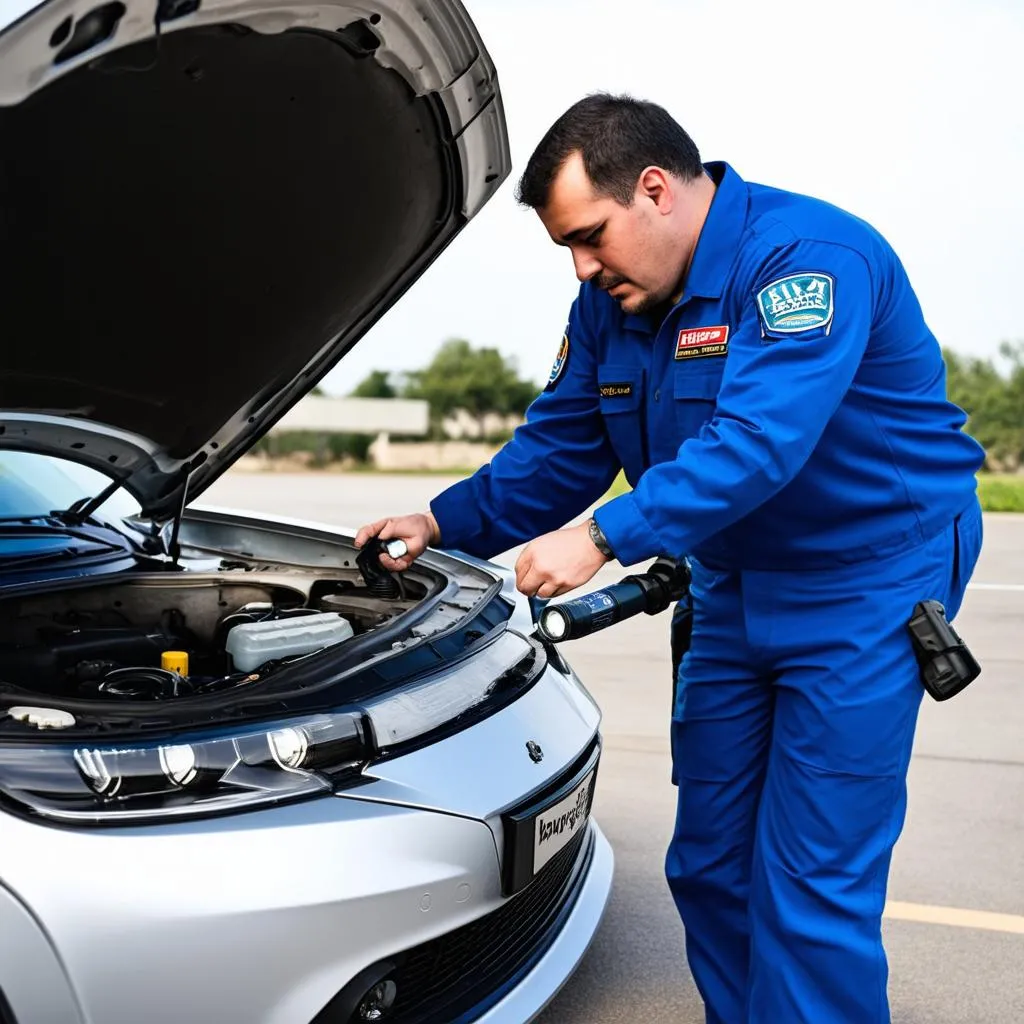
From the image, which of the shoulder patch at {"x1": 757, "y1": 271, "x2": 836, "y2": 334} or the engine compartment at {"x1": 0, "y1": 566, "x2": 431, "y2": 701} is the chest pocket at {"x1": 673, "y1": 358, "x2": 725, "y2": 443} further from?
the engine compartment at {"x1": 0, "y1": 566, "x2": 431, "y2": 701}

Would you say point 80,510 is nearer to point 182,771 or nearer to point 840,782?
point 182,771

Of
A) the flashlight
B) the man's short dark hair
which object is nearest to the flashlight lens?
the flashlight

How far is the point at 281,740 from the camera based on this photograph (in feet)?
6.03

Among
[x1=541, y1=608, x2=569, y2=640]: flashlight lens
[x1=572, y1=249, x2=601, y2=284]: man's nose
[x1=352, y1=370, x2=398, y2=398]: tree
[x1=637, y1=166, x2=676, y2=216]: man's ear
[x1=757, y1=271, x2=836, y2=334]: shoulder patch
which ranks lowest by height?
[x1=352, y1=370, x2=398, y2=398]: tree

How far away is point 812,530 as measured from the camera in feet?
7.03

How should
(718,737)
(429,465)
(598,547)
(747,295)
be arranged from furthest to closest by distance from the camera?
1. (429,465)
2. (718,737)
3. (747,295)
4. (598,547)

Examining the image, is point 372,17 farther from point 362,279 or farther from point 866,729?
point 866,729

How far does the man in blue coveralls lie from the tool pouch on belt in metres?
0.02

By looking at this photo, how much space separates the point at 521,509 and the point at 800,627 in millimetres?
728

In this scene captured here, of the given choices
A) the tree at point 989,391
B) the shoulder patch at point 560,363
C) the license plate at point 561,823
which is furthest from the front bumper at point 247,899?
the tree at point 989,391

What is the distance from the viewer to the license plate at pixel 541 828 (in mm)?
1970

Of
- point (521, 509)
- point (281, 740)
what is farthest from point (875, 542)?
point (281, 740)

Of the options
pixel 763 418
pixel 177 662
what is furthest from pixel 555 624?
pixel 177 662

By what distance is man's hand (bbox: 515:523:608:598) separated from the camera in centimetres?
191
